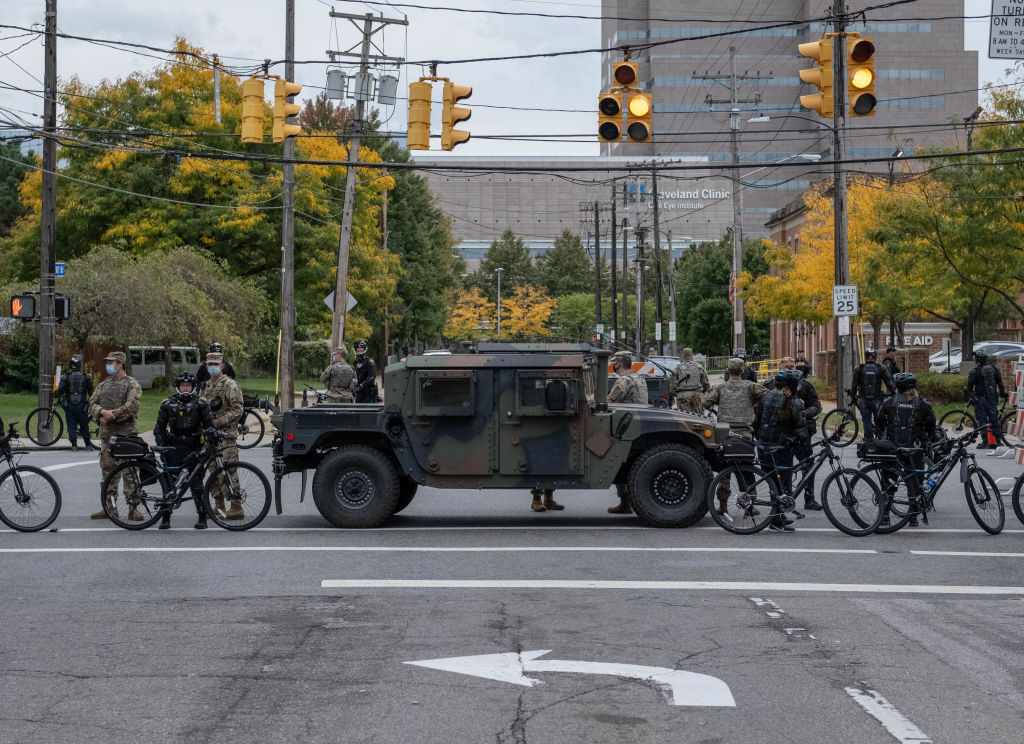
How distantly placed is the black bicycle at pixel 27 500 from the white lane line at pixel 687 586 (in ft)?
15.6

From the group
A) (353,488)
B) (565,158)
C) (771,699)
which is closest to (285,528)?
(353,488)

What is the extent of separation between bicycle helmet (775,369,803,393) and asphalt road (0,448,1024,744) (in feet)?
5.29

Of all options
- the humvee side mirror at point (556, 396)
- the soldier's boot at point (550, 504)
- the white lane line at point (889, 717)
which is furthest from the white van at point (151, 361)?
the white lane line at point (889, 717)

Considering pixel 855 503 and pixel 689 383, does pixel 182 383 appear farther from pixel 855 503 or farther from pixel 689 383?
pixel 689 383

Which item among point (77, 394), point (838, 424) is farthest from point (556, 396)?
point (77, 394)

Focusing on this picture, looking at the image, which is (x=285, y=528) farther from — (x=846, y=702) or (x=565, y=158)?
(x=565, y=158)

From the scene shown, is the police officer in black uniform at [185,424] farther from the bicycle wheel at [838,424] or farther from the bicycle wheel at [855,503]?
the bicycle wheel at [838,424]

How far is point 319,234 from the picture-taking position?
46.4 metres

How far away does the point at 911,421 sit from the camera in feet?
45.1

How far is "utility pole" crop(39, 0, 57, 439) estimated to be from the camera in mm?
26328

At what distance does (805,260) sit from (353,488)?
124ft

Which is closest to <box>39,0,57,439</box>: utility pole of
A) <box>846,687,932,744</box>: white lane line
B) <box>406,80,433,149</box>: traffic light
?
<box>406,80,433,149</box>: traffic light

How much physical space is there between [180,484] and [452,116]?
22.8 ft

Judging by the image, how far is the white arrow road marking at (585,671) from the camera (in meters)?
6.83
